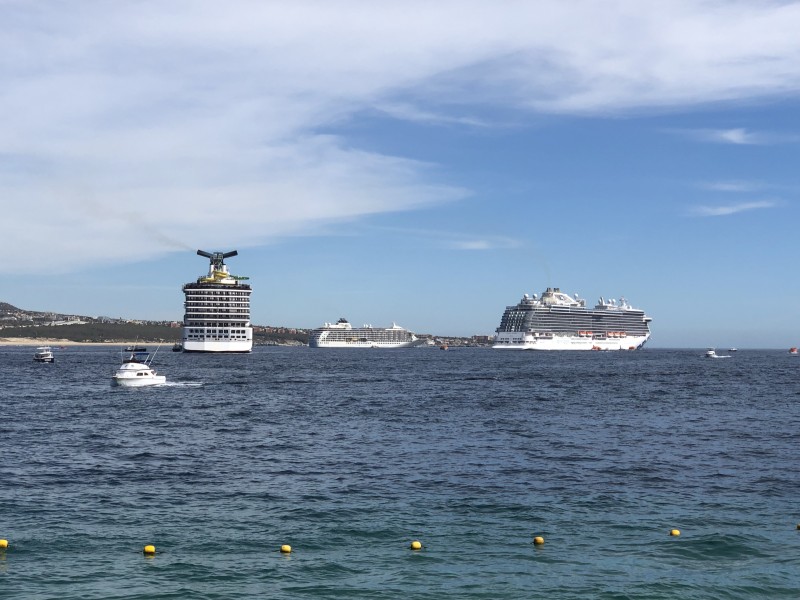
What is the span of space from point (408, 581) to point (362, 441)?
22.9 m

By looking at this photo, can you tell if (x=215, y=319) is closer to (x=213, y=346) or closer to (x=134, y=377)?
(x=213, y=346)

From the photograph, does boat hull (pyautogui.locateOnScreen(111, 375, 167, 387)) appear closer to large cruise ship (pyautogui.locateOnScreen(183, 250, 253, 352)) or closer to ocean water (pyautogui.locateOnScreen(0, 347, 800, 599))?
ocean water (pyautogui.locateOnScreen(0, 347, 800, 599))

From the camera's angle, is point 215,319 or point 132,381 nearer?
point 132,381

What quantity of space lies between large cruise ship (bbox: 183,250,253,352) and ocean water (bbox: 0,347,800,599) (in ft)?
441

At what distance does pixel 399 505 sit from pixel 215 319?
6627 inches

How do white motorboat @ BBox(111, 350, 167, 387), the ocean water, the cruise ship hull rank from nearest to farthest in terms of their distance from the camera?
1. the ocean water
2. white motorboat @ BBox(111, 350, 167, 387)
3. the cruise ship hull

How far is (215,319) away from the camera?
188m

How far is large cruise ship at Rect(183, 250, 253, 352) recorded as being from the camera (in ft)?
615

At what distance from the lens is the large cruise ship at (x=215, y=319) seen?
18750cm

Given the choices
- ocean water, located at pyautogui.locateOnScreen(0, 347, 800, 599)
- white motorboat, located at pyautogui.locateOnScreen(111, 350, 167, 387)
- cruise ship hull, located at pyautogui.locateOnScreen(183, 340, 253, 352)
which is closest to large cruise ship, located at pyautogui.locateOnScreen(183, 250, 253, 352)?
cruise ship hull, located at pyautogui.locateOnScreen(183, 340, 253, 352)

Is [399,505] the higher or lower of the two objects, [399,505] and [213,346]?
A: the lower

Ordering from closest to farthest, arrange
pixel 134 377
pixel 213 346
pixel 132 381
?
pixel 132 381, pixel 134 377, pixel 213 346

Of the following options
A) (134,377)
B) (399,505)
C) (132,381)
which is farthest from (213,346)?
(399,505)

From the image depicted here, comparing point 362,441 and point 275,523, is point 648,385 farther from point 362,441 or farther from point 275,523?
point 275,523
